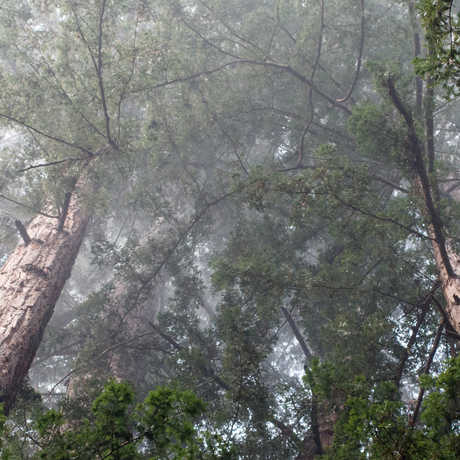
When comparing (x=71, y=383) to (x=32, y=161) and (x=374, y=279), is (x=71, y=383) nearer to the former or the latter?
(x=32, y=161)

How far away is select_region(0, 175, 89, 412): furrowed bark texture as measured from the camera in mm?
A: 4383

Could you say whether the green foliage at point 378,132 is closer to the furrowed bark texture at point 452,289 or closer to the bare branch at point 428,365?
the furrowed bark texture at point 452,289

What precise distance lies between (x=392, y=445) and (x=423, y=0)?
9.94 ft

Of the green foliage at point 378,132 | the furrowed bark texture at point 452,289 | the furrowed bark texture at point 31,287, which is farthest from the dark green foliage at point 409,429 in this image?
the furrowed bark texture at point 31,287

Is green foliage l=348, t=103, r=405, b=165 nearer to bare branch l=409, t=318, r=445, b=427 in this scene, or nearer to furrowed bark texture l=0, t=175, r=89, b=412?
bare branch l=409, t=318, r=445, b=427

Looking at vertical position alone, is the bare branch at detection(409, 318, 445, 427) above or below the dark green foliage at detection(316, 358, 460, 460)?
above

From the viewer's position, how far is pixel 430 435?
2221 millimetres

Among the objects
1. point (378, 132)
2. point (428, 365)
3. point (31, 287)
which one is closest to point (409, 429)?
point (428, 365)

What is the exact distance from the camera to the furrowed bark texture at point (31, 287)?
4.38 metres

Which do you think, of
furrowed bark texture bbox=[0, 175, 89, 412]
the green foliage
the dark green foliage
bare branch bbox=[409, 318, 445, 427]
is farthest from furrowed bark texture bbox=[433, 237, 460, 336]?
furrowed bark texture bbox=[0, 175, 89, 412]

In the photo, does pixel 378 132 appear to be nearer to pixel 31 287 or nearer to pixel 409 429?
pixel 409 429

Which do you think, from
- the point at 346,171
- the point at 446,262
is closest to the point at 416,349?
the point at 446,262

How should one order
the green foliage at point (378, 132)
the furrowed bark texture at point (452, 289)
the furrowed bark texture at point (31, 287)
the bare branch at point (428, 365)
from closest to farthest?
the bare branch at point (428, 365), the furrowed bark texture at point (452, 289), the furrowed bark texture at point (31, 287), the green foliage at point (378, 132)

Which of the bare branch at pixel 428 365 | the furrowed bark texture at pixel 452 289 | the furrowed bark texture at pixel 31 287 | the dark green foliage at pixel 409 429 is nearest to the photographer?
the dark green foliage at pixel 409 429
